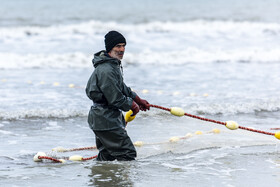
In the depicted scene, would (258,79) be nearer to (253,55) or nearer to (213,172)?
(253,55)

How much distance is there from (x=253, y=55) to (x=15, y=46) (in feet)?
31.0

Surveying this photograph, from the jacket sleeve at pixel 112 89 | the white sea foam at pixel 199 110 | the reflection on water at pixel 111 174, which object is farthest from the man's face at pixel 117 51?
the white sea foam at pixel 199 110

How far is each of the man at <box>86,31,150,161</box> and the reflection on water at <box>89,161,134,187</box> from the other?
0.56 feet

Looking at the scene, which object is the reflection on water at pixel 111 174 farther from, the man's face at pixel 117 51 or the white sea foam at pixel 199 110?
the white sea foam at pixel 199 110

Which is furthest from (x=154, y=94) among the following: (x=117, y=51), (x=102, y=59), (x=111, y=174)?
(x=111, y=174)

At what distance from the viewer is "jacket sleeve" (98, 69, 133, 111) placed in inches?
202

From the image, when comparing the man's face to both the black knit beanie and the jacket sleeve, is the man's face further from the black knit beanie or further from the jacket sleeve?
the jacket sleeve

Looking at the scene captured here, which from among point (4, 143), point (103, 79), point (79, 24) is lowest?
point (4, 143)

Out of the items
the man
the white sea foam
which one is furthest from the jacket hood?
the white sea foam

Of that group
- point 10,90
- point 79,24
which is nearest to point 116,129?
point 10,90

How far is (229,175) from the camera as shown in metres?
5.24

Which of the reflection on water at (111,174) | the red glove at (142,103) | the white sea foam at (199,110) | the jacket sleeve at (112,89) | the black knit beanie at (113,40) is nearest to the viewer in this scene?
the reflection on water at (111,174)

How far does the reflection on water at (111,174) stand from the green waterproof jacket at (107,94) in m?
0.43

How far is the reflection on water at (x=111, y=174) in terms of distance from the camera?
191 inches
